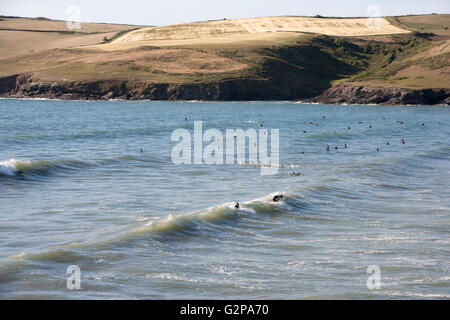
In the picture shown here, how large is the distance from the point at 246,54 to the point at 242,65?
8204mm

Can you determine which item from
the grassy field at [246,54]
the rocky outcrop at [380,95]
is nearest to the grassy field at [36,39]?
the grassy field at [246,54]

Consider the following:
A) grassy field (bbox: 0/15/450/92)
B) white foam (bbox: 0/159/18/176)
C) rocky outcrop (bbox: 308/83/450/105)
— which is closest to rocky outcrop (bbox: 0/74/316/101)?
grassy field (bbox: 0/15/450/92)

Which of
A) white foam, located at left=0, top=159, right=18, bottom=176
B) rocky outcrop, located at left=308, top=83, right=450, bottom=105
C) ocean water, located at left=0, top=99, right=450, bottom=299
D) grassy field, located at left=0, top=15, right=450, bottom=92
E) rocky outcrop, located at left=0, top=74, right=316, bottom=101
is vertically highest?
grassy field, located at left=0, top=15, right=450, bottom=92

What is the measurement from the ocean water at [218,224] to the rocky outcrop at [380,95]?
7493 centimetres

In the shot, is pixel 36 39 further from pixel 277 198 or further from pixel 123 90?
pixel 277 198

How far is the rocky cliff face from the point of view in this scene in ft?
426

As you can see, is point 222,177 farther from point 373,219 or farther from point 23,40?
point 23,40

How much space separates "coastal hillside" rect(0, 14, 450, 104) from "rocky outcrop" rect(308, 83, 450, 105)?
207mm

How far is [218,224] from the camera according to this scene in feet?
79.7

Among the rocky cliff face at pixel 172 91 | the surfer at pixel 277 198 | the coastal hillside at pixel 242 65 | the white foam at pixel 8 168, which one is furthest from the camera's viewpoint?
the coastal hillside at pixel 242 65

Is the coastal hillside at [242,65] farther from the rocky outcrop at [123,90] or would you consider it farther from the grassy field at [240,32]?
the grassy field at [240,32]

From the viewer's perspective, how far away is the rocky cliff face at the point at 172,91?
426 feet

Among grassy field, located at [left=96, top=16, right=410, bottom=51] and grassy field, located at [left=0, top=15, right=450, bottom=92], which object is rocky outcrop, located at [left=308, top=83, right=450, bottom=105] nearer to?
grassy field, located at [left=0, top=15, right=450, bottom=92]
